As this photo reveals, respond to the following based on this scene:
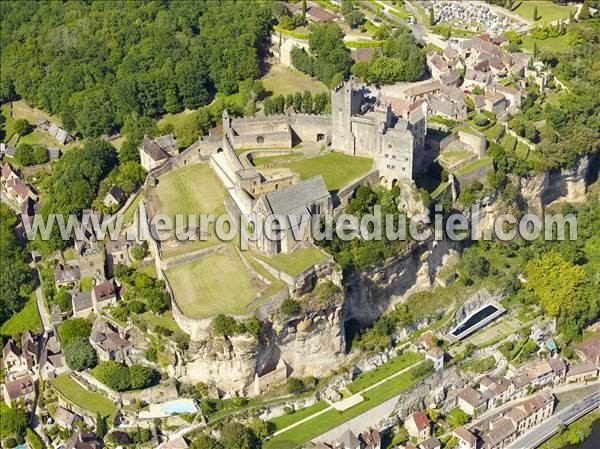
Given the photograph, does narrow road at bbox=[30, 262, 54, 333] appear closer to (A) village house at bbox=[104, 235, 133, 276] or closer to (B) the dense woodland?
(B) the dense woodland

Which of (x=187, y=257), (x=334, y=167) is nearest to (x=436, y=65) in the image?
(x=334, y=167)

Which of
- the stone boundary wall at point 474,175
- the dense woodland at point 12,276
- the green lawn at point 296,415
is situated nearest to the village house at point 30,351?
the dense woodland at point 12,276

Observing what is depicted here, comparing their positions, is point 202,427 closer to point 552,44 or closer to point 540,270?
point 540,270

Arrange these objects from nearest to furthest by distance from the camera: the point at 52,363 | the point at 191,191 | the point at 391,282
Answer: the point at 52,363 → the point at 391,282 → the point at 191,191

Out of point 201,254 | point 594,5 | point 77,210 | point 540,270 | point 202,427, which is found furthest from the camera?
point 594,5

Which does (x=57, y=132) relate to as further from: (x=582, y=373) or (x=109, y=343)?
(x=582, y=373)

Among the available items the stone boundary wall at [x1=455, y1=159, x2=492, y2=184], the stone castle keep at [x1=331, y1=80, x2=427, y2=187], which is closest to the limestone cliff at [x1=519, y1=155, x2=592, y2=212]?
the stone boundary wall at [x1=455, y1=159, x2=492, y2=184]

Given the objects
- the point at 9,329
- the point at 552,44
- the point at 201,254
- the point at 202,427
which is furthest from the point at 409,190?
the point at 552,44
